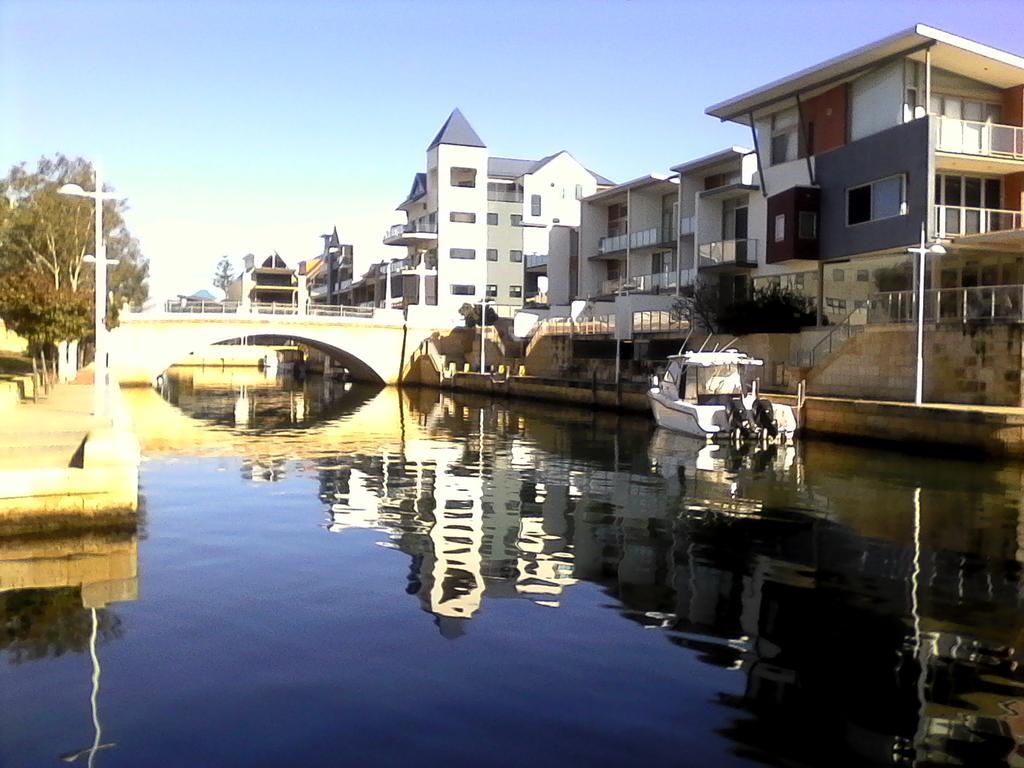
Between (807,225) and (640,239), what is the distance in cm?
1776

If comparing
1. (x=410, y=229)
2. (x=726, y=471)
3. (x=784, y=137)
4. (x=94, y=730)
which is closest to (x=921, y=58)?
(x=784, y=137)

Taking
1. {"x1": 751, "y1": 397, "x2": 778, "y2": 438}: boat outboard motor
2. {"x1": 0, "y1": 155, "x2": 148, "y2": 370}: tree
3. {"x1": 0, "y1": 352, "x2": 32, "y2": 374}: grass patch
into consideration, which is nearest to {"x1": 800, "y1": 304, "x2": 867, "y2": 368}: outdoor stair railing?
{"x1": 751, "y1": 397, "x2": 778, "y2": 438}: boat outboard motor

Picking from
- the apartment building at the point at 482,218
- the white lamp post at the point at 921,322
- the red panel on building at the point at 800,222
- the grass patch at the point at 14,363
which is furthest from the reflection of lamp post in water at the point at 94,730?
the apartment building at the point at 482,218

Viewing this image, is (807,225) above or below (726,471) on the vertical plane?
above

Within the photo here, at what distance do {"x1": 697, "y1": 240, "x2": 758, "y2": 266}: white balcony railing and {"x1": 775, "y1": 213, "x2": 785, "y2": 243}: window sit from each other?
381cm

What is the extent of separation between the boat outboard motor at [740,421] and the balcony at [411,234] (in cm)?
5001

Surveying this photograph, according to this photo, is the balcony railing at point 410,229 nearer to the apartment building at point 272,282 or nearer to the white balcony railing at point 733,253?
the white balcony railing at point 733,253

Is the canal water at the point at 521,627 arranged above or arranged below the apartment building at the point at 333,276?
below

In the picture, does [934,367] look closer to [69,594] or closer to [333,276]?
[69,594]

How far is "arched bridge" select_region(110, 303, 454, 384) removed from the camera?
5859cm

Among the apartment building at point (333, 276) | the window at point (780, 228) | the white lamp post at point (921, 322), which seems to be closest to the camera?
the white lamp post at point (921, 322)

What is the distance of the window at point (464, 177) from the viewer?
76.7 metres

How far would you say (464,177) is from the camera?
253 feet

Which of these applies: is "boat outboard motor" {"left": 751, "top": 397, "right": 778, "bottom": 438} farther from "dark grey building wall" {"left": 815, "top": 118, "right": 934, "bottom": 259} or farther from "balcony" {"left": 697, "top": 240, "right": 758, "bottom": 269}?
"balcony" {"left": 697, "top": 240, "right": 758, "bottom": 269}
